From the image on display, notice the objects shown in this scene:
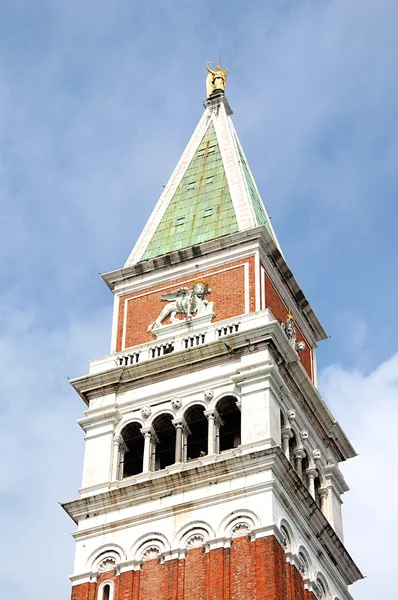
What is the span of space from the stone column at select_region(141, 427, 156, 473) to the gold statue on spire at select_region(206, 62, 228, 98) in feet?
77.4

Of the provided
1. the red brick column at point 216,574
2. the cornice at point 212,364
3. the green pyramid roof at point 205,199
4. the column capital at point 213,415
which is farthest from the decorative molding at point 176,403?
the green pyramid roof at point 205,199

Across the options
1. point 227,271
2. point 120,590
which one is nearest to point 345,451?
point 227,271

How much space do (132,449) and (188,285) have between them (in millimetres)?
7747

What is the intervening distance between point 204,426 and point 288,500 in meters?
5.32

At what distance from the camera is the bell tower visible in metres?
50.4

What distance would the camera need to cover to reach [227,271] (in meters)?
60.0

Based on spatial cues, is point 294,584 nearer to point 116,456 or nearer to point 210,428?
point 210,428

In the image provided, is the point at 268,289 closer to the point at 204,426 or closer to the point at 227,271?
the point at 227,271

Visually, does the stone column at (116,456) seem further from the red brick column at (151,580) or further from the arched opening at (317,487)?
the arched opening at (317,487)

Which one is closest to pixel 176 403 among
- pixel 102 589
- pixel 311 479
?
pixel 311 479

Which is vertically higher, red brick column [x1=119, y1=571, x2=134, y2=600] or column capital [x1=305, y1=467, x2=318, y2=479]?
column capital [x1=305, y1=467, x2=318, y2=479]

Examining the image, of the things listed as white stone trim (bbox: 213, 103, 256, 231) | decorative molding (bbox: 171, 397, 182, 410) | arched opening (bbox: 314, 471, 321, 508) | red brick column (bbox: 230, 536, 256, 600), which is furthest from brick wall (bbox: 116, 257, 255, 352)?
red brick column (bbox: 230, 536, 256, 600)

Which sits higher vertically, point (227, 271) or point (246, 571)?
point (227, 271)

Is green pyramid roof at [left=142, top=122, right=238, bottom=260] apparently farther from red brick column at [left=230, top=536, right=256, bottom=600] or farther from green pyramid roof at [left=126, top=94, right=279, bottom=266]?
red brick column at [left=230, top=536, right=256, bottom=600]
